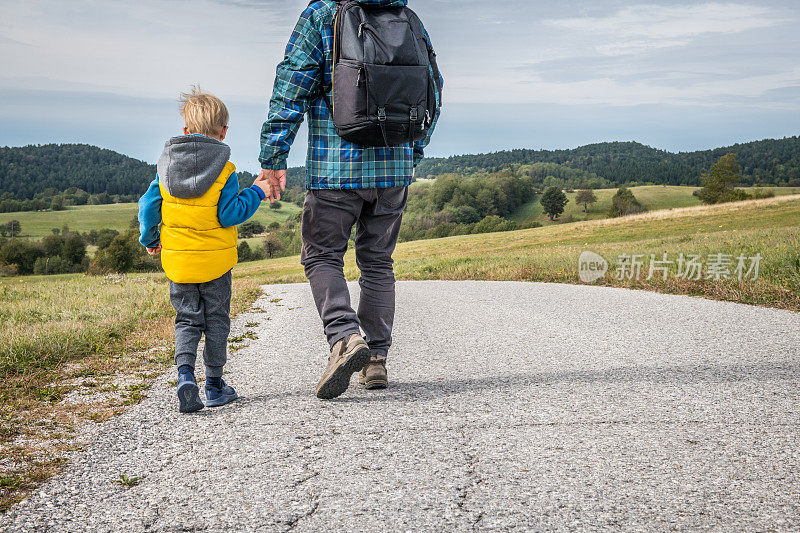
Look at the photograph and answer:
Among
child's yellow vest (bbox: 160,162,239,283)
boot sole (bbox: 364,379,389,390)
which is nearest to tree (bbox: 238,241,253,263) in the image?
boot sole (bbox: 364,379,389,390)

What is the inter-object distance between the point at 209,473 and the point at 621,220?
48.8 m

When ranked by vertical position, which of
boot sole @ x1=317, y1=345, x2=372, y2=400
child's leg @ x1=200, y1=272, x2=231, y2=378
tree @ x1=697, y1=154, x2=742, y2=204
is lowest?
boot sole @ x1=317, y1=345, x2=372, y2=400

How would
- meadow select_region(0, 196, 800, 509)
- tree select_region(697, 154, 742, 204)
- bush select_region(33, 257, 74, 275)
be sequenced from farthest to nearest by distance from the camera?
tree select_region(697, 154, 742, 204), bush select_region(33, 257, 74, 275), meadow select_region(0, 196, 800, 509)

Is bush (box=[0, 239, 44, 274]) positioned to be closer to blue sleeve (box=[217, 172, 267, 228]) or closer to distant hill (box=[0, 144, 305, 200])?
distant hill (box=[0, 144, 305, 200])

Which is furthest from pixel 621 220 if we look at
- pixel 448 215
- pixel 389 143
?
pixel 389 143

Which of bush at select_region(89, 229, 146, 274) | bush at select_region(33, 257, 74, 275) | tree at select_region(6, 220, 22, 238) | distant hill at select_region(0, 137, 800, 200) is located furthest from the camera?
distant hill at select_region(0, 137, 800, 200)

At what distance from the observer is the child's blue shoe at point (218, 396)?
12.0ft

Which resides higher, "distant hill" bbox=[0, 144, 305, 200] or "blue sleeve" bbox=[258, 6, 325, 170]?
"distant hill" bbox=[0, 144, 305, 200]

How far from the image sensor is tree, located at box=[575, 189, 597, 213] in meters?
78.6

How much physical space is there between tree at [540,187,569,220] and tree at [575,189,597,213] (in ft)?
5.55

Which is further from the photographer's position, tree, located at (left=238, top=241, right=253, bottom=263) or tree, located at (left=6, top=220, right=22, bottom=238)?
tree, located at (left=6, top=220, right=22, bottom=238)

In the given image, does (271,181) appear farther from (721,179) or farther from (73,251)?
(721,179)

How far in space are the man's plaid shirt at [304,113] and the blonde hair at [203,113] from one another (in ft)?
0.91

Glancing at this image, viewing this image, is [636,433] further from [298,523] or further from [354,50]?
[354,50]
